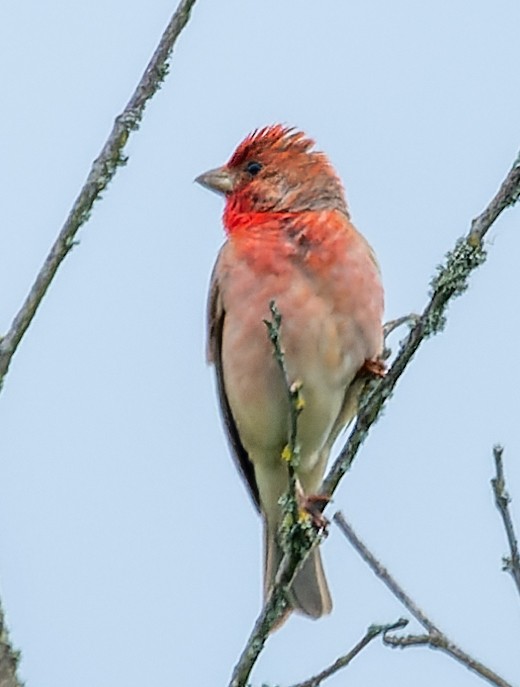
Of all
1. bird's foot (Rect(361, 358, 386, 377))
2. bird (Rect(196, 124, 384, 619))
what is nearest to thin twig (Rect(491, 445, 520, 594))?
bird (Rect(196, 124, 384, 619))

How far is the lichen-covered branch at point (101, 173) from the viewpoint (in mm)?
3797

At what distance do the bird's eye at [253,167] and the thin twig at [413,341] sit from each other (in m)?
2.64

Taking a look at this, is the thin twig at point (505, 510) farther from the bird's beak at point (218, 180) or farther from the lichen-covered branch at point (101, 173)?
the bird's beak at point (218, 180)

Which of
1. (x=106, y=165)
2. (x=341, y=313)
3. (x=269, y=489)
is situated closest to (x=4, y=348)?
(x=106, y=165)

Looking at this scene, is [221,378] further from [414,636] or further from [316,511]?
[414,636]

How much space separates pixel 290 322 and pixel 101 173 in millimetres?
2190

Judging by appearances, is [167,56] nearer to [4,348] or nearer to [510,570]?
[4,348]

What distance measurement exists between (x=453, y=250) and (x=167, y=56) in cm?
118

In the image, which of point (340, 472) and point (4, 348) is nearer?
point (4, 348)

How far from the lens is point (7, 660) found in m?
3.95

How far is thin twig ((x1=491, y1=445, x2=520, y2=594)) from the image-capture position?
4.36 meters

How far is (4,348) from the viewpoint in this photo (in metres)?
3.80

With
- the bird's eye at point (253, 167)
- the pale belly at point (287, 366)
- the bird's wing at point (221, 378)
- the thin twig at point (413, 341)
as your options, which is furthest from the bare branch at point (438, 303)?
the bird's eye at point (253, 167)

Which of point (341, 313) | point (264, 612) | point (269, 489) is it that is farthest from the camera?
point (269, 489)
